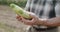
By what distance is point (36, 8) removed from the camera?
66.9 inches

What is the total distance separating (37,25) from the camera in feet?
5.45

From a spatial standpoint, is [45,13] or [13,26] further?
[13,26]

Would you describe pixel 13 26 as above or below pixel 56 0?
above

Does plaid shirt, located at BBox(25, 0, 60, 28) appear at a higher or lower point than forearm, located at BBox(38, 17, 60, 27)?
higher

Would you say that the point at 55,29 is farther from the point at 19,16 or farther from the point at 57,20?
the point at 19,16

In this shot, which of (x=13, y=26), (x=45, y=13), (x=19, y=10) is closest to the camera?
(x=19, y=10)

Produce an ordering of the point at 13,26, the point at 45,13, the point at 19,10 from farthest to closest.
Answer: the point at 13,26 → the point at 45,13 → the point at 19,10

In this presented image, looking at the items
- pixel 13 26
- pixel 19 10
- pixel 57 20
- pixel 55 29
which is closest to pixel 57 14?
pixel 57 20

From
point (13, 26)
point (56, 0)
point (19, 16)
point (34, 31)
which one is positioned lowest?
point (34, 31)

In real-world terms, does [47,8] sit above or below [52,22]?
above

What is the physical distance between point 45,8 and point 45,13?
41mm

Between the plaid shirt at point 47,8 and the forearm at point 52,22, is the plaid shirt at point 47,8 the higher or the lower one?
the higher one

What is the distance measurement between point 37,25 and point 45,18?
10cm

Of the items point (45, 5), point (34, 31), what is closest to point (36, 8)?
point (45, 5)
